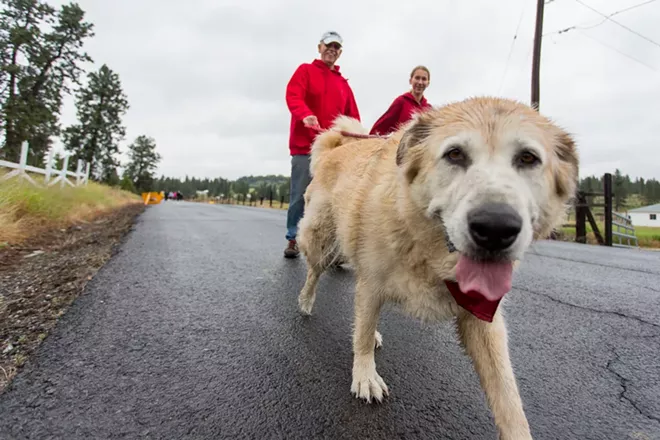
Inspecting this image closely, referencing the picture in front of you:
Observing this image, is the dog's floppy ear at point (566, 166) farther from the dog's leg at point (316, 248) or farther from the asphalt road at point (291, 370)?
the dog's leg at point (316, 248)

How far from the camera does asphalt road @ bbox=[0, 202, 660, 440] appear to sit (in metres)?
1.43

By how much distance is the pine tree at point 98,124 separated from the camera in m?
36.8

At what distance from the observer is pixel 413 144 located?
1.87 meters

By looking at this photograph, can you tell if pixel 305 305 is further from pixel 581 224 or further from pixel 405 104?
pixel 581 224

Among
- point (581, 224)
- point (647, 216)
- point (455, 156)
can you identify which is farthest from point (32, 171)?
point (647, 216)

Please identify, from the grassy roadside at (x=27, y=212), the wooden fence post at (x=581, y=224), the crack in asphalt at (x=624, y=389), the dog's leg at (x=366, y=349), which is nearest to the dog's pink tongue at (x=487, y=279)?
the dog's leg at (x=366, y=349)

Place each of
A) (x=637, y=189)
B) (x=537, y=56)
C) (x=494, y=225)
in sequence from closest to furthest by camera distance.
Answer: (x=494, y=225) → (x=537, y=56) → (x=637, y=189)

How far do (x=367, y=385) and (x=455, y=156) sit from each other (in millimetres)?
1202

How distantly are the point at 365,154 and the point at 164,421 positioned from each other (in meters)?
2.06

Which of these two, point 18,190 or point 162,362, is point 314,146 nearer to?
point 162,362

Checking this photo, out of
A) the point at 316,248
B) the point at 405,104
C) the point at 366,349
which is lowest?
the point at 366,349

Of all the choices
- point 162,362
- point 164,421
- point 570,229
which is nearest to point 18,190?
point 162,362

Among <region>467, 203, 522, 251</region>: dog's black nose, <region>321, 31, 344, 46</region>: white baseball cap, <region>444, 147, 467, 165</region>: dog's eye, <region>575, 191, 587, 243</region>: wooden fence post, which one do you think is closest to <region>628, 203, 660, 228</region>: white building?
<region>575, 191, 587, 243</region>: wooden fence post

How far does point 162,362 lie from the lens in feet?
6.11
